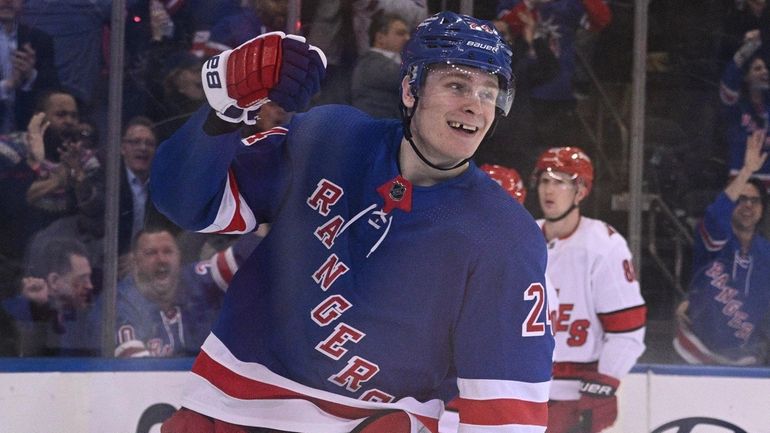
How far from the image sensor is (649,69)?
429cm

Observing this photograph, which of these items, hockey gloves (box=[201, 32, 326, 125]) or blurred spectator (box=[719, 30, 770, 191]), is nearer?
hockey gloves (box=[201, 32, 326, 125])

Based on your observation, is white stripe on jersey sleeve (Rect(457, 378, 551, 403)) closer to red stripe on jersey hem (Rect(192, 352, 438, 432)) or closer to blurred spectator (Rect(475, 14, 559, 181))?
red stripe on jersey hem (Rect(192, 352, 438, 432))

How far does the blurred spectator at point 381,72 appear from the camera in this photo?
152 inches

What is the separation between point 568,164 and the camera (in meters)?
4.19

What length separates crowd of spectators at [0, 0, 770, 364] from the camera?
359 centimetres

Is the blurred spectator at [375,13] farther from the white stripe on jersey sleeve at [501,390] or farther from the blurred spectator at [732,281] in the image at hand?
the white stripe on jersey sleeve at [501,390]

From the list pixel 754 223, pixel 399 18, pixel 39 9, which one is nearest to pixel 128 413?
pixel 39 9

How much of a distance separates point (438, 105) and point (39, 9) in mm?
2260

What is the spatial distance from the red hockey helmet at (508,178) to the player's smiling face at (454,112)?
7.30 feet

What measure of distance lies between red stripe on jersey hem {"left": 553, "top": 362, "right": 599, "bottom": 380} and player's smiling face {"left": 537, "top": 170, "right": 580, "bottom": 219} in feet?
1.89

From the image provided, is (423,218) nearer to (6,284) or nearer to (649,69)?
(6,284)

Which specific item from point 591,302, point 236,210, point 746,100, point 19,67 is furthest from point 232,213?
point 746,100

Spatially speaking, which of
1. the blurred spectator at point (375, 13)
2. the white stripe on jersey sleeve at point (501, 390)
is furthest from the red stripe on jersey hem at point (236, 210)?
the blurred spectator at point (375, 13)

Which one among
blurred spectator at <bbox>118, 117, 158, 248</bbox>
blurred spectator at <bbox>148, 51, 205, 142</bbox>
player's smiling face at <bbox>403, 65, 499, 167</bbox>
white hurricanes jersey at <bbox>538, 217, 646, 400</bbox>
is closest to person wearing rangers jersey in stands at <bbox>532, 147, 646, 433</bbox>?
white hurricanes jersey at <bbox>538, 217, 646, 400</bbox>
